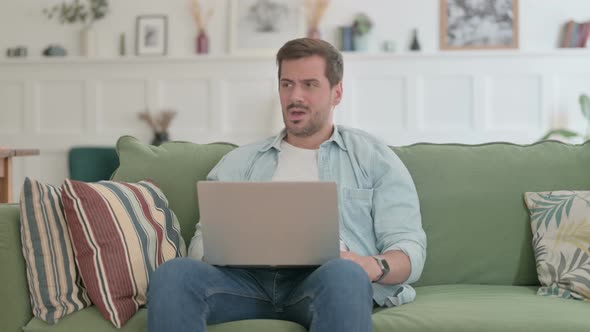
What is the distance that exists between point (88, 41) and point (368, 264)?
4.52 m

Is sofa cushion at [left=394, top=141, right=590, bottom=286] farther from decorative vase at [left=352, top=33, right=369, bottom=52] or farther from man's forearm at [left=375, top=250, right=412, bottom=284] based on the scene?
decorative vase at [left=352, top=33, right=369, bottom=52]

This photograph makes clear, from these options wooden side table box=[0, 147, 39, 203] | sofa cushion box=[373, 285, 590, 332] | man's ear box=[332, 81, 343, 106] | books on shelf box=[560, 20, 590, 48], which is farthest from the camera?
books on shelf box=[560, 20, 590, 48]

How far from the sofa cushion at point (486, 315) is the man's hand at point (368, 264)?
10 centimetres

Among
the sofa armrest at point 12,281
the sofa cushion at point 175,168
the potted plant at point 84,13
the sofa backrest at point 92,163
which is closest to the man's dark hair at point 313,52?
the sofa cushion at point 175,168

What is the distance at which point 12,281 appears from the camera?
5.69ft

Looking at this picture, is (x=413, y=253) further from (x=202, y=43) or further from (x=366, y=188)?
(x=202, y=43)

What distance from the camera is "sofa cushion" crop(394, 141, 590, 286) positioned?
211 cm

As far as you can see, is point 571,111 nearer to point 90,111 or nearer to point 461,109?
point 461,109

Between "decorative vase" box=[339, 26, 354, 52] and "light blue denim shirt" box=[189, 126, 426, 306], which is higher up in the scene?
"decorative vase" box=[339, 26, 354, 52]

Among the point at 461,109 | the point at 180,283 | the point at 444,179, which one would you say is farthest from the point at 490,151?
the point at 461,109

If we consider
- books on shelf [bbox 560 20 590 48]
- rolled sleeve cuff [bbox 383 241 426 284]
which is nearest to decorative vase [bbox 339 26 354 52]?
books on shelf [bbox 560 20 590 48]

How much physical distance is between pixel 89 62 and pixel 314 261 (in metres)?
4.55

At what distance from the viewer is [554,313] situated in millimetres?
1731

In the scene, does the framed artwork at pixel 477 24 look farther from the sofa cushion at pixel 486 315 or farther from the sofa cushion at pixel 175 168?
the sofa cushion at pixel 486 315
